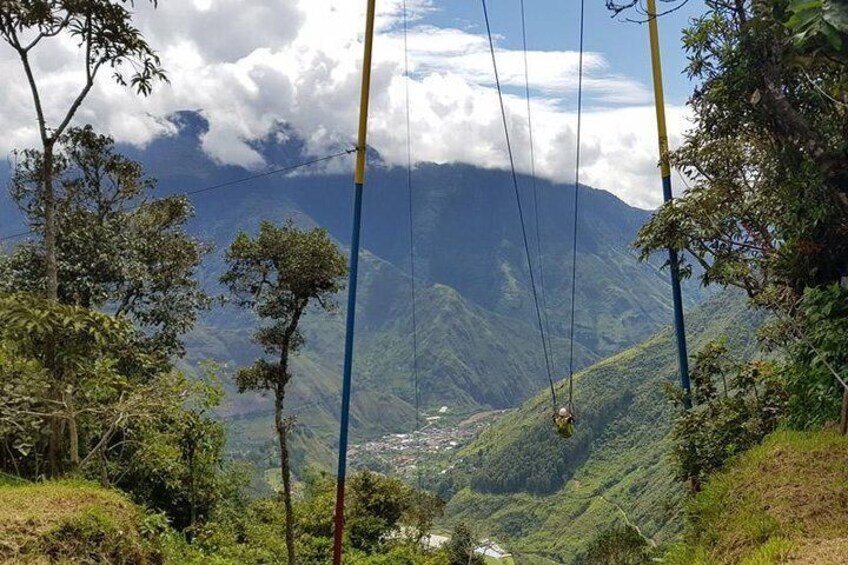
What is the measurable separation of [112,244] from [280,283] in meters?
4.22

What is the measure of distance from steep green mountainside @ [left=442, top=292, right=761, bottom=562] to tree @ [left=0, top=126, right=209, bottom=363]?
94023 mm

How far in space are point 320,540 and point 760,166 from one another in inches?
728

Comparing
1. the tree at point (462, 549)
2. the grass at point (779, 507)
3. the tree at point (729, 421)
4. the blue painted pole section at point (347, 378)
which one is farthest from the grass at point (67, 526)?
the tree at point (462, 549)

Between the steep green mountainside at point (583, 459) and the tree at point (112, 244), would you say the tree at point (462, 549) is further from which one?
the steep green mountainside at point (583, 459)

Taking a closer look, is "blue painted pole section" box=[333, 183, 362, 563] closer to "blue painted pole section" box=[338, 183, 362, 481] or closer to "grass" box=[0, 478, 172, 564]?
"blue painted pole section" box=[338, 183, 362, 481]

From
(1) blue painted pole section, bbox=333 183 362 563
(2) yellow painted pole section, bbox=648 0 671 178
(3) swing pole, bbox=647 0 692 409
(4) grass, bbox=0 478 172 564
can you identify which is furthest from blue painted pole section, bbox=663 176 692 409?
(4) grass, bbox=0 478 172 564

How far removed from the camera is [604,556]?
101 ft

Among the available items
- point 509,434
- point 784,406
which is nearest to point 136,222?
point 784,406

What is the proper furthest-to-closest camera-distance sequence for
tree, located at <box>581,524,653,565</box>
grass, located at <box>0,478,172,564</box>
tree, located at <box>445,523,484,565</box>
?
tree, located at <box>445,523,484,565</box>, tree, located at <box>581,524,653,565</box>, grass, located at <box>0,478,172,564</box>

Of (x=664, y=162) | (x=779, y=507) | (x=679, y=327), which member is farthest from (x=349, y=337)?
(x=779, y=507)

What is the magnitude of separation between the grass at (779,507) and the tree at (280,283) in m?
10.9

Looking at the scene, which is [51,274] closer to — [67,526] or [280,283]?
[67,526]

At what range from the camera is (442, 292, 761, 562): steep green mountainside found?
119188mm

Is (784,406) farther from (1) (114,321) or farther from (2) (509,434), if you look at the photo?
(2) (509,434)
